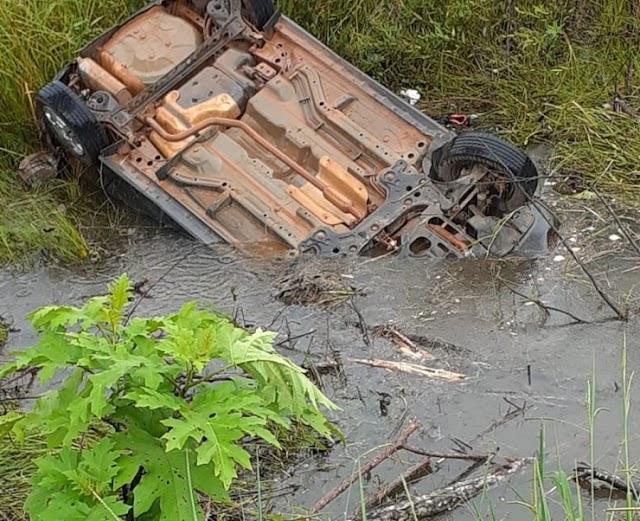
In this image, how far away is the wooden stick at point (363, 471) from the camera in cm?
340

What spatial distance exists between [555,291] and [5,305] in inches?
109

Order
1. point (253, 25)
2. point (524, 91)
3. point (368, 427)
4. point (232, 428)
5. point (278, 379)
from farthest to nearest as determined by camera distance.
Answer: point (524, 91)
point (253, 25)
point (368, 427)
point (278, 379)
point (232, 428)

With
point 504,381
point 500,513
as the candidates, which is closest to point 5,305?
point 504,381

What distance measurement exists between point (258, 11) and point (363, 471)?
3.60m

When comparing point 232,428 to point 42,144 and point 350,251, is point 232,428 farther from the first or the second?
point 42,144

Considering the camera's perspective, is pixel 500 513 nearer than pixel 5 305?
Yes

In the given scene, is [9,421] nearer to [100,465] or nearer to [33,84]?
[100,465]

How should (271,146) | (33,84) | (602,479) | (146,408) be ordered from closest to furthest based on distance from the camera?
(146,408), (602,479), (271,146), (33,84)

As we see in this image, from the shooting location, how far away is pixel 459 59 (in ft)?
23.5

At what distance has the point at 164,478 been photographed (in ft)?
8.65

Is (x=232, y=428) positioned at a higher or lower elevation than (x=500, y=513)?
higher

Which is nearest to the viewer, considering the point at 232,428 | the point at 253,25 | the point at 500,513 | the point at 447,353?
the point at 232,428

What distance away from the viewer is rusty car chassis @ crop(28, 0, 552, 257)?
540 cm

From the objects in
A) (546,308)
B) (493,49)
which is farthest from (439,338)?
(493,49)
